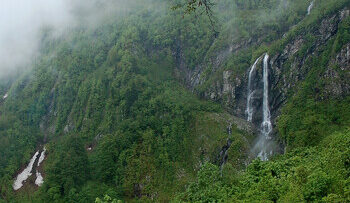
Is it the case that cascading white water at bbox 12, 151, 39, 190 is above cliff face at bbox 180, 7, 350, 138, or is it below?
below

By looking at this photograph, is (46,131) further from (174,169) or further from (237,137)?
(237,137)

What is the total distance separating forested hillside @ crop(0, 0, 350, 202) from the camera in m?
49.1

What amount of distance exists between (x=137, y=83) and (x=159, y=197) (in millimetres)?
30170

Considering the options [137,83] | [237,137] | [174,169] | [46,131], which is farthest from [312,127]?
[46,131]

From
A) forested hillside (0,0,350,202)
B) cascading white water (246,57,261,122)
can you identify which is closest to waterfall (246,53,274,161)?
cascading white water (246,57,261,122)

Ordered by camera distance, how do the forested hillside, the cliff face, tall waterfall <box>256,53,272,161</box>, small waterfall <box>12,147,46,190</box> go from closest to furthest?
the forested hillside < the cliff face < tall waterfall <box>256,53,272,161</box> < small waterfall <box>12,147,46,190</box>

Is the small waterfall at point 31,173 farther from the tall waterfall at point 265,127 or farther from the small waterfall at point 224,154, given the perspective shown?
the tall waterfall at point 265,127

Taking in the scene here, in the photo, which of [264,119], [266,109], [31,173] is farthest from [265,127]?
[31,173]

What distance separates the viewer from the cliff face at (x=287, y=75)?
180 feet

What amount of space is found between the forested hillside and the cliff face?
8.6 inches

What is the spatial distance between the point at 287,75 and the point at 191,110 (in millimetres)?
19656

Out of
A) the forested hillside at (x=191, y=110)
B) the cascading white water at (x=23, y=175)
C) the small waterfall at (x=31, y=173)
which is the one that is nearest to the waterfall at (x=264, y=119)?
the forested hillside at (x=191, y=110)

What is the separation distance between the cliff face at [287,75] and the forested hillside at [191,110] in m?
0.22

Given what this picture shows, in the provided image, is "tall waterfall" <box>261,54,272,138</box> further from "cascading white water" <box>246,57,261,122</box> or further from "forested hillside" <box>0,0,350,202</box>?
"cascading white water" <box>246,57,261,122</box>
